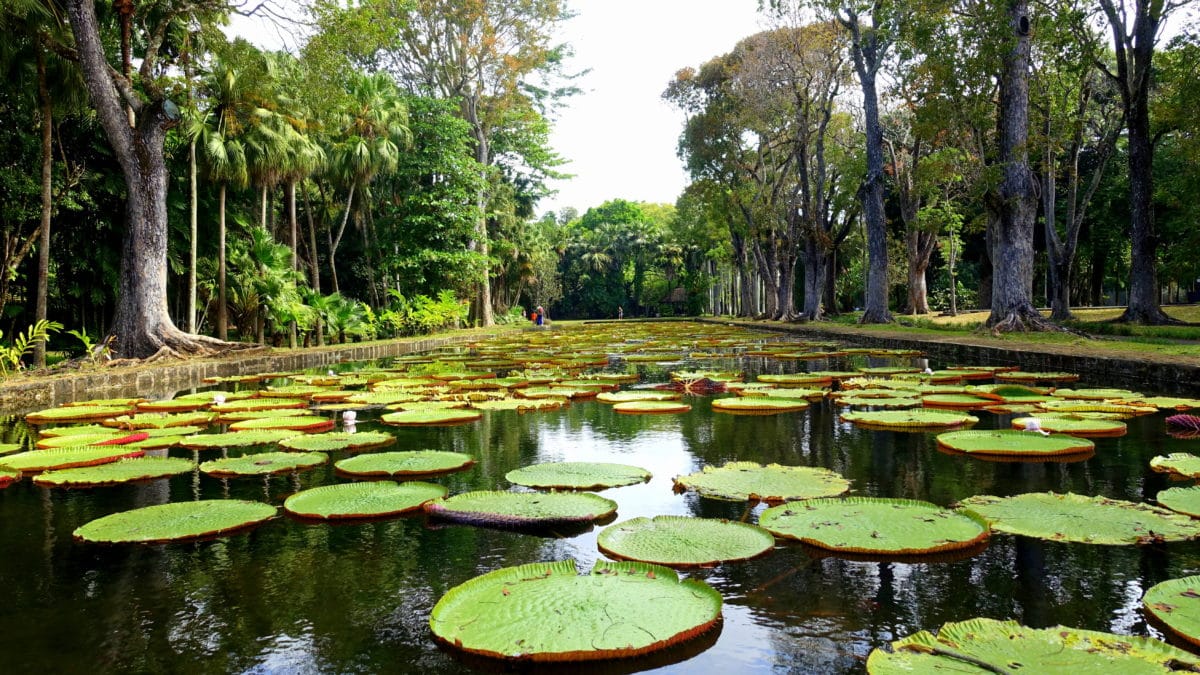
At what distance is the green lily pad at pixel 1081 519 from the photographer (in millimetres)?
2205

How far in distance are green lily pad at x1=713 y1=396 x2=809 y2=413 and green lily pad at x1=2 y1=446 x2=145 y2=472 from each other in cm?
397

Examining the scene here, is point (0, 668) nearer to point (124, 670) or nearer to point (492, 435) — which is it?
point (124, 670)

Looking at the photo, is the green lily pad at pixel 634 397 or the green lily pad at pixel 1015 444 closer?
the green lily pad at pixel 1015 444

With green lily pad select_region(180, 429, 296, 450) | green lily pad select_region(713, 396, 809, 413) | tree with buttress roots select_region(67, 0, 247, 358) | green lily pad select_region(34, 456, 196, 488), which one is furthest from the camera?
tree with buttress roots select_region(67, 0, 247, 358)

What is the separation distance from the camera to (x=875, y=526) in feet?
7.64

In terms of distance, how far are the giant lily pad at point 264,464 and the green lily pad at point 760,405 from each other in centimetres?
300

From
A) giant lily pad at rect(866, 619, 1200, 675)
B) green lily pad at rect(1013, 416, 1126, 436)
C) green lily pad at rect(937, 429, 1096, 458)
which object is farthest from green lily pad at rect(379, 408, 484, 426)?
giant lily pad at rect(866, 619, 1200, 675)

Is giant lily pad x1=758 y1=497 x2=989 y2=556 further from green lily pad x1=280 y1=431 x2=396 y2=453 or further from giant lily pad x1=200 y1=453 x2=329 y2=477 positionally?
green lily pad x1=280 y1=431 x2=396 y2=453

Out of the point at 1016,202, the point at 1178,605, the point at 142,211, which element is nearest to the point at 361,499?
the point at 1178,605

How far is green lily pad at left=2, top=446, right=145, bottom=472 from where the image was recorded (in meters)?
3.56

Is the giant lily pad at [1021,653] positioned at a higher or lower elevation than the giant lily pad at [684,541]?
higher

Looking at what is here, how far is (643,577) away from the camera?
191 cm

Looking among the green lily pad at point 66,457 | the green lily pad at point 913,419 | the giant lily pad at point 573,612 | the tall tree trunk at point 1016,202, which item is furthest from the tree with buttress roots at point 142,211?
the tall tree trunk at point 1016,202

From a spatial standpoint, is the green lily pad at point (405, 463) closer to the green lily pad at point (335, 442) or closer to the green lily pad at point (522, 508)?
the green lily pad at point (335, 442)
